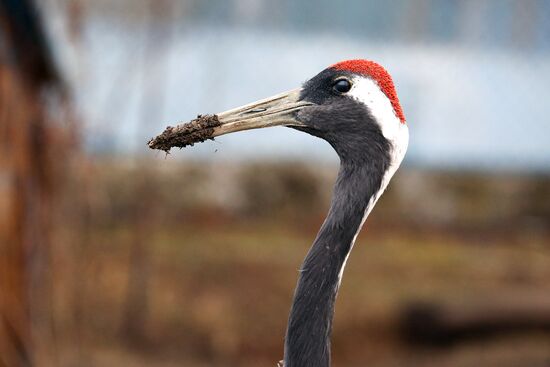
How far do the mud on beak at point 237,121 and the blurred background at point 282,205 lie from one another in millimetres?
6561

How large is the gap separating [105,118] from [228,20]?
9.91 ft

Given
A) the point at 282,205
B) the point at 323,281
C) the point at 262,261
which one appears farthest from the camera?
the point at 282,205

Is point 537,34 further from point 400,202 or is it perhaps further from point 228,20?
point 228,20

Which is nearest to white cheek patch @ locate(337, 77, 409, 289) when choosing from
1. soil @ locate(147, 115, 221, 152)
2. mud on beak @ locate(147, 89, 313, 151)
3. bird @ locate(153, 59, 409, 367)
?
bird @ locate(153, 59, 409, 367)

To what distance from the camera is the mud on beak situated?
8.70 feet

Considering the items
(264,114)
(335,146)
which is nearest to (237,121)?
(264,114)

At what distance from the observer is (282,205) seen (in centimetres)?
1479

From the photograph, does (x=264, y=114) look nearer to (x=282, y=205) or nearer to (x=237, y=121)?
(x=237, y=121)

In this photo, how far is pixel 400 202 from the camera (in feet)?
48.2

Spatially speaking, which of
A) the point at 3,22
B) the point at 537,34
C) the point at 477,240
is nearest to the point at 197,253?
the point at 477,240

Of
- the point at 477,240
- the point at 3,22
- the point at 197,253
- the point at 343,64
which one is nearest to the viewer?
the point at 343,64

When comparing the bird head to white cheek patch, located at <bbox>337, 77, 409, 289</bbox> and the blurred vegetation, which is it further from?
the blurred vegetation

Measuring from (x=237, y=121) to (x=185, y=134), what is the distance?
0.17m

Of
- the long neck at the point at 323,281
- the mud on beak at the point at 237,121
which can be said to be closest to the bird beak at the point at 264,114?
the mud on beak at the point at 237,121
